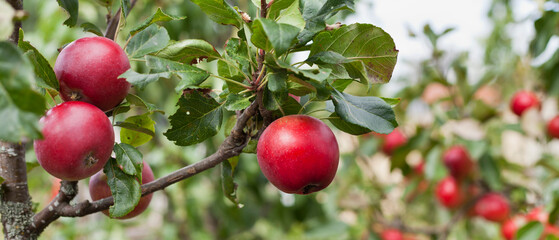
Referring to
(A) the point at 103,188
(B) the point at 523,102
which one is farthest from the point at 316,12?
(B) the point at 523,102

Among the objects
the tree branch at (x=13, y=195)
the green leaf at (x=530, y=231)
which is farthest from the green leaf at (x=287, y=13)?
the green leaf at (x=530, y=231)

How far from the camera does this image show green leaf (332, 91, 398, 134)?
0.54m

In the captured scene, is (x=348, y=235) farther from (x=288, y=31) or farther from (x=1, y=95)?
(x=1, y=95)

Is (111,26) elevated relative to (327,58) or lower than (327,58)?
lower

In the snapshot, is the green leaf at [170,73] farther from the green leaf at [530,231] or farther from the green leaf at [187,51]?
the green leaf at [530,231]

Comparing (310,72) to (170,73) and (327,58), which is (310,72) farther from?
(170,73)

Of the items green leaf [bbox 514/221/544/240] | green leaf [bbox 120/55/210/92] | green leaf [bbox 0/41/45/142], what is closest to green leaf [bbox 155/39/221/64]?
green leaf [bbox 120/55/210/92]

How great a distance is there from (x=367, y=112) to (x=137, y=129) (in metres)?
0.33

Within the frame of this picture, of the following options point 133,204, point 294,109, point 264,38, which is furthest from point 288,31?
point 133,204

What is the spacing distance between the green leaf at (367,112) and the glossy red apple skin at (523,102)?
137cm

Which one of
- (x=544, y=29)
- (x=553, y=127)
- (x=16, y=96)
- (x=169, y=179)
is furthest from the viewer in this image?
(x=553, y=127)

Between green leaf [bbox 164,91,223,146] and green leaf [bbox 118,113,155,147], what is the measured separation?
0.05 metres

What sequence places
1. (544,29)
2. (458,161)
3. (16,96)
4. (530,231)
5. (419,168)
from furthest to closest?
1. (419,168)
2. (458,161)
3. (544,29)
4. (530,231)
5. (16,96)

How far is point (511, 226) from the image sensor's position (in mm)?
1675
